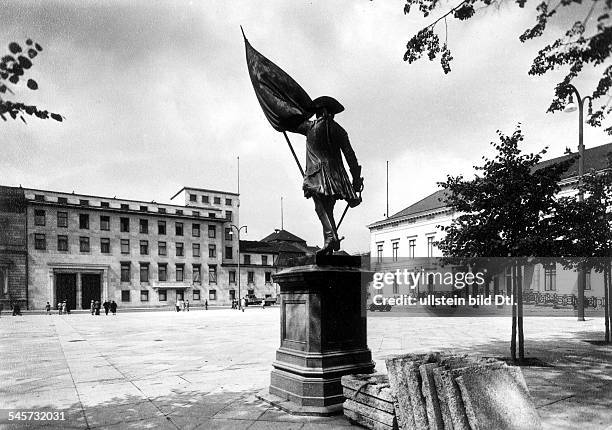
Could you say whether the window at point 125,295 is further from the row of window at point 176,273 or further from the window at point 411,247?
the window at point 411,247

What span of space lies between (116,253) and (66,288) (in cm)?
682

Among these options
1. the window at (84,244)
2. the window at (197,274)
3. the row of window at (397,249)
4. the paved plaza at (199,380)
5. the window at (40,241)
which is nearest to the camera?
the paved plaza at (199,380)

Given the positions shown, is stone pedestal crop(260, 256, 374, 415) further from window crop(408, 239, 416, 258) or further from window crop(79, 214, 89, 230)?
window crop(79, 214, 89, 230)

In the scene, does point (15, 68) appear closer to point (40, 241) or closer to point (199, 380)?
point (199, 380)

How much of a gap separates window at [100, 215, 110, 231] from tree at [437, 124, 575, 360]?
53900 mm

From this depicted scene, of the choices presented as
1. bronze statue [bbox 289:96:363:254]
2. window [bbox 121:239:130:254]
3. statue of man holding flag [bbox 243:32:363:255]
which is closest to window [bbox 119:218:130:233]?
window [bbox 121:239:130:254]

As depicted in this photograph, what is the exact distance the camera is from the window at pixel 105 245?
56.0 metres

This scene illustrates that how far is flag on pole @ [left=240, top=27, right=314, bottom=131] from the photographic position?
6.89 metres

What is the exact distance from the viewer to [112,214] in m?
57.1

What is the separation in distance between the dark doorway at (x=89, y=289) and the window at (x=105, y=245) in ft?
10.2

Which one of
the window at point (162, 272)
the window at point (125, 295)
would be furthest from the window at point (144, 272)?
the window at point (125, 295)

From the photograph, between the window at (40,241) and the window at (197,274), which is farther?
the window at (197,274)

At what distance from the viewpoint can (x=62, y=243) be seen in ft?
175

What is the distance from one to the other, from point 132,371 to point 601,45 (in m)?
9.49
